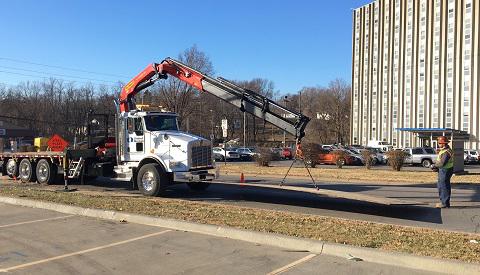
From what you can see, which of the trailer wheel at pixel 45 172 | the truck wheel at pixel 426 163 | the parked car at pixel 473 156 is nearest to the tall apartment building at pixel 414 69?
the parked car at pixel 473 156

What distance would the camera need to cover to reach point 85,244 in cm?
814

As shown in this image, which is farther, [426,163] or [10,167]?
[426,163]

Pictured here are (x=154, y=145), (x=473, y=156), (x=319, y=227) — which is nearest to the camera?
(x=319, y=227)

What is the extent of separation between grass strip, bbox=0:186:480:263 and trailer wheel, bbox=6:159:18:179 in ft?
30.2

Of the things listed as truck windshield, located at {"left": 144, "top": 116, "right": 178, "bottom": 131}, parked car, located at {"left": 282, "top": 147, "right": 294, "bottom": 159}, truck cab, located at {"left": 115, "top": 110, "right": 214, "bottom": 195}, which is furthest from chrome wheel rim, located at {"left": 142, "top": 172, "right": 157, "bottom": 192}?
parked car, located at {"left": 282, "top": 147, "right": 294, "bottom": 159}

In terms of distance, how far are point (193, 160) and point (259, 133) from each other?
134293mm

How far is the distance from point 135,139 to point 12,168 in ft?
26.7

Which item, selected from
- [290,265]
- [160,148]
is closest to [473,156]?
[160,148]

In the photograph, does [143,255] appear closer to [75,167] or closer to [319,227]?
[319,227]

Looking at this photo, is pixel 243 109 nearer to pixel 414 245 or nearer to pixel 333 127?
pixel 414 245

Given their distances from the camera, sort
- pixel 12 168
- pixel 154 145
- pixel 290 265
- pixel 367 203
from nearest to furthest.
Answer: pixel 290 265 < pixel 367 203 < pixel 154 145 < pixel 12 168

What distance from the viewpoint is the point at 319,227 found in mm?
8992

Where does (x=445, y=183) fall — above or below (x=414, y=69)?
below

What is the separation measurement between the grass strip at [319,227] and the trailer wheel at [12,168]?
30.2 ft
